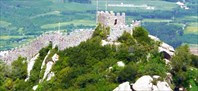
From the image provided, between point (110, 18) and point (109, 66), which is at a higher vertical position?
point (110, 18)

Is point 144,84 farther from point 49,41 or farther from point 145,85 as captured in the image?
point 49,41

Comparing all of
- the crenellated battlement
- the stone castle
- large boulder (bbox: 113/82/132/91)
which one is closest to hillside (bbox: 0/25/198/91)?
large boulder (bbox: 113/82/132/91)

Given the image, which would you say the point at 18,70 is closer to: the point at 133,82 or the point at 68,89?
the point at 68,89

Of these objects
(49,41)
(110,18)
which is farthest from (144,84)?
(49,41)

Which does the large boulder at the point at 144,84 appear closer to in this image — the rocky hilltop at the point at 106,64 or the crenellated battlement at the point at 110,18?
the rocky hilltop at the point at 106,64

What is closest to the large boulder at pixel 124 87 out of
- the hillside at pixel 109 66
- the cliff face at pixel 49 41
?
the hillside at pixel 109 66

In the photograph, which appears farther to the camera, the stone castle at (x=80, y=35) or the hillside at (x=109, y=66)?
the stone castle at (x=80, y=35)
